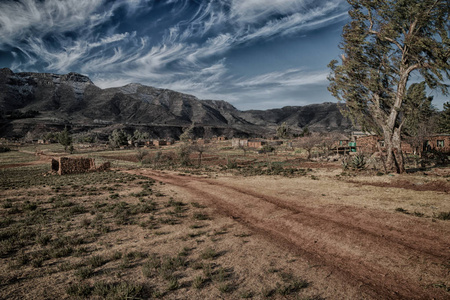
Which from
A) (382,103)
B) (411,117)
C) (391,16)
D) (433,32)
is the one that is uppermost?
(391,16)

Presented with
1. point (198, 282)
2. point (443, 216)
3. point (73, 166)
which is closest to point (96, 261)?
point (198, 282)

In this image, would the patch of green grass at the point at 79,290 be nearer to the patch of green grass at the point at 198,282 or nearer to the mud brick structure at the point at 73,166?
the patch of green grass at the point at 198,282

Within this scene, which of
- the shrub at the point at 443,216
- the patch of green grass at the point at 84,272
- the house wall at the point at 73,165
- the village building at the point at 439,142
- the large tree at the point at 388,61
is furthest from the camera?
the village building at the point at 439,142

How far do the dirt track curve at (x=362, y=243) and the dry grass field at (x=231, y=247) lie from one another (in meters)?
0.04

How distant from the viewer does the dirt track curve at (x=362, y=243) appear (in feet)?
16.8

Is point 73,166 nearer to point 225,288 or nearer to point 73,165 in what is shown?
point 73,165

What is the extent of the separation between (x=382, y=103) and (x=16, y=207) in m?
27.4

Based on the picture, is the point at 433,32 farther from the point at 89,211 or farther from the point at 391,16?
the point at 89,211

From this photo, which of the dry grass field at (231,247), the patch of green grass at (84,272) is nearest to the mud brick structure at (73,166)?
the dry grass field at (231,247)

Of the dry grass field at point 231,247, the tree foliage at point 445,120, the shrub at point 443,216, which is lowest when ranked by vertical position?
the dry grass field at point 231,247

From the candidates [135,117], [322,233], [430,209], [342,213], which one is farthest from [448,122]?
[135,117]

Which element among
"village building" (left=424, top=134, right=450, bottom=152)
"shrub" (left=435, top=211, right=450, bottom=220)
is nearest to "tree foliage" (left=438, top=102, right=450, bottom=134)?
"village building" (left=424, top=134, right=450, bottom=152)

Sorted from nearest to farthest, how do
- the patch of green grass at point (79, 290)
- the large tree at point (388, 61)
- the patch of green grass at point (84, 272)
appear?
the patch of green grass at point (79, 290), the patch of green grass at point (84, 272), the large tree at point (388, 61)

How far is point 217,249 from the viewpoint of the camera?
22.7ft
